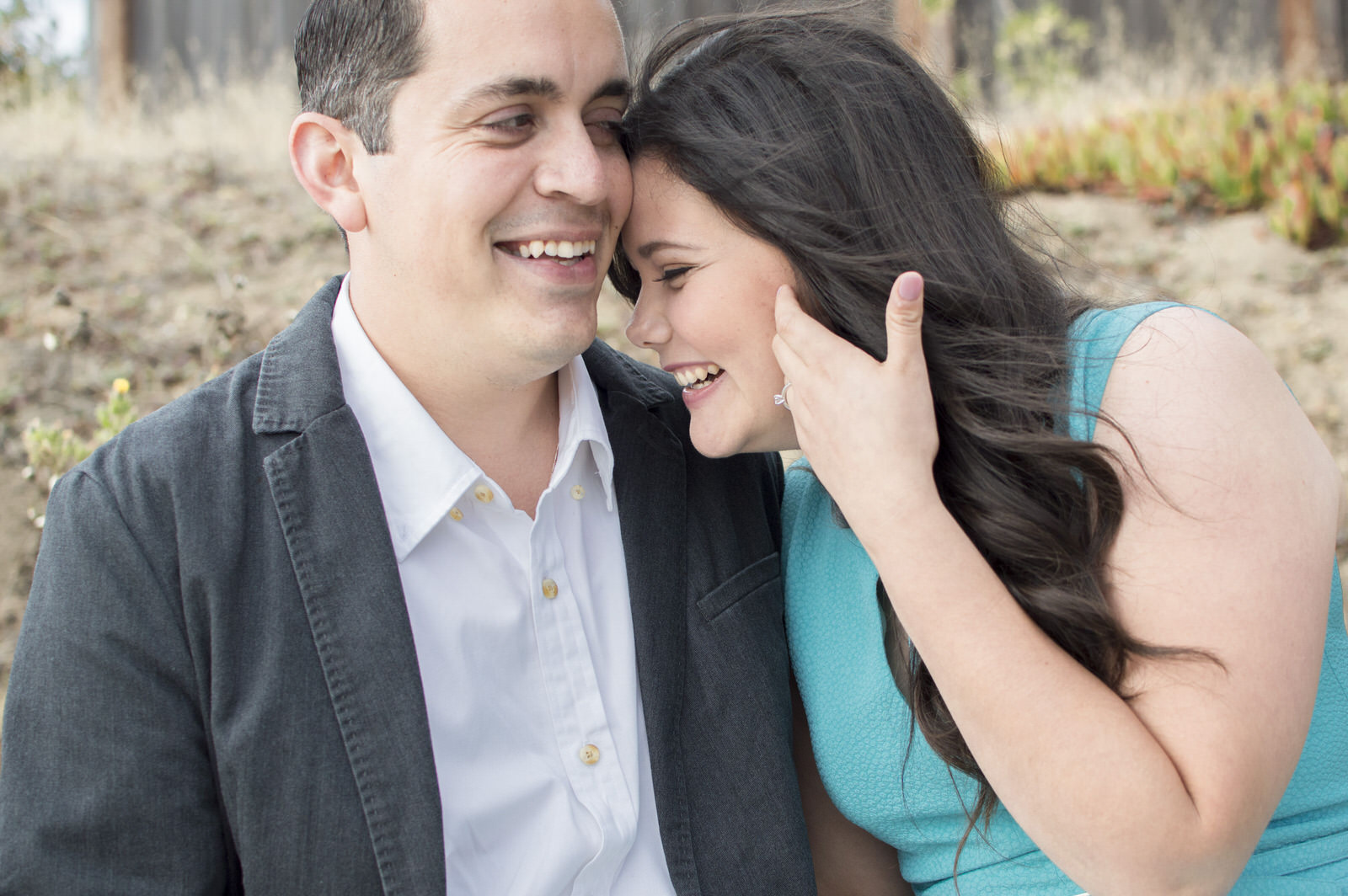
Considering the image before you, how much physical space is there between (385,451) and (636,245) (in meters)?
0.64

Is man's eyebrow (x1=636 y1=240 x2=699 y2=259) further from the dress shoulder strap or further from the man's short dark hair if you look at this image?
the dress shoulder strap

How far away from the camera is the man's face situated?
205cm

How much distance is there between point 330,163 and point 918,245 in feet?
3.83

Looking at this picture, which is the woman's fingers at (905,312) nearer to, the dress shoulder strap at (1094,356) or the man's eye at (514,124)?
the dress shoulder strap at (1094,356)

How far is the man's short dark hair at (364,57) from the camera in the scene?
2.07 m

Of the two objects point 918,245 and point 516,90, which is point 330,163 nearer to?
point 516,90

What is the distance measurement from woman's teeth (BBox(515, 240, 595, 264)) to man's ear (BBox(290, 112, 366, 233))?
1.12ft

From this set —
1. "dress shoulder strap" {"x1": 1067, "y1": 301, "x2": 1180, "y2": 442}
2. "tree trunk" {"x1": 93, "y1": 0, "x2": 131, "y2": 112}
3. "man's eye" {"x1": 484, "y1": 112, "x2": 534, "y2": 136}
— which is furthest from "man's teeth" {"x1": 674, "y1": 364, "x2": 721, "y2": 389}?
"tree trunk" {"x1": 93, "y1": 0, "x2": 131, "y2": 112}

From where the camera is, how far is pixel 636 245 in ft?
7.33

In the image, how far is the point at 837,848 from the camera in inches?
95.7

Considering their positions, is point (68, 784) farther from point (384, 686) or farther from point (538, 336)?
point (538, 336)

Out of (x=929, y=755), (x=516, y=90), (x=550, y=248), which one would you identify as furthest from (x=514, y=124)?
(x=929, y=755)

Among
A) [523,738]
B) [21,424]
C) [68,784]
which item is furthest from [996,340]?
[21,424]

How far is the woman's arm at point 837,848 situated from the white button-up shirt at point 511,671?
1.45ft
